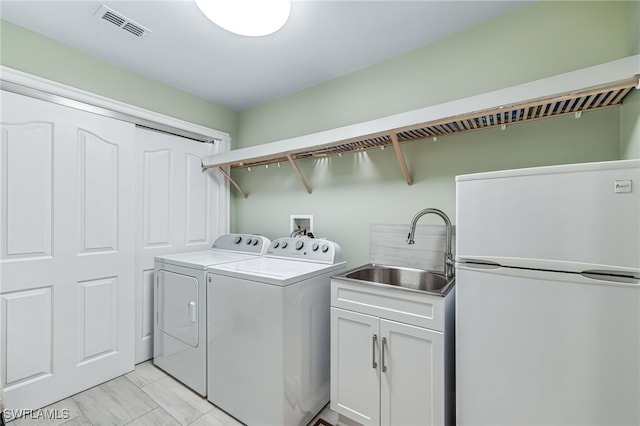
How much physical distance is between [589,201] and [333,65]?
1912mm

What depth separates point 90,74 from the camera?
2.08 meters

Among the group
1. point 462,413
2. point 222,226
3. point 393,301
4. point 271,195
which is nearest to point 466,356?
point 462,413

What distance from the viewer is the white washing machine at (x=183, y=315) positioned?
193cm

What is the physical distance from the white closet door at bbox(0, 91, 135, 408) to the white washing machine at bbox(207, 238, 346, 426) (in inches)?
37.5

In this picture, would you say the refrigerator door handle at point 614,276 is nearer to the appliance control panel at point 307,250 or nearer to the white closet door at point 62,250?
the appliance control panel at point 307,250

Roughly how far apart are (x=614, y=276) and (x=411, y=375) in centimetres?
94

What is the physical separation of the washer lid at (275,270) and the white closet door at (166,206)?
96 centimetres

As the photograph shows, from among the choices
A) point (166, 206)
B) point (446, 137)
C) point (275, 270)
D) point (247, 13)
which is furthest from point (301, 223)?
point (247, 13)

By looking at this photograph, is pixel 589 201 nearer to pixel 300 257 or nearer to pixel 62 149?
pixel 300 257

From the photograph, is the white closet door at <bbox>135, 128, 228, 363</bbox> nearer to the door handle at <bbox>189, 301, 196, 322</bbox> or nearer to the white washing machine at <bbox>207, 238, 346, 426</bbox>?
the door handle at <bbox>189, 301, 196, 322</bbox>

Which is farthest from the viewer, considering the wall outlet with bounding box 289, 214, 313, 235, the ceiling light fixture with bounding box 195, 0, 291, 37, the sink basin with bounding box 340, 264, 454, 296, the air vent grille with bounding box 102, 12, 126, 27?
the wall outlet with bounding box 289, 214, 313, 235

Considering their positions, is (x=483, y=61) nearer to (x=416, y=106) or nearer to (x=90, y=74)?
(x=416, y=106)

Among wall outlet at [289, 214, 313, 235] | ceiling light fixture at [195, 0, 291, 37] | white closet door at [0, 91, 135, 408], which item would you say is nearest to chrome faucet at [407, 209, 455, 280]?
wall outlet at [289, 214, 313, 235]

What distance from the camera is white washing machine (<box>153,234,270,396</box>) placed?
1931 millimetres
